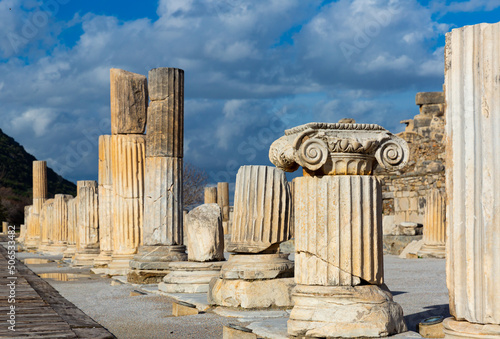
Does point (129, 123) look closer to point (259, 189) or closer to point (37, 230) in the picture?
point (259, 189)

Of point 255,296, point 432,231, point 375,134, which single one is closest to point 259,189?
point 255,296

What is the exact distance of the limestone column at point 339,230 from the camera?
6.15 meters

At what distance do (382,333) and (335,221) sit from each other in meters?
1.11

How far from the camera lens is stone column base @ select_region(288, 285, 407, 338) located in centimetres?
602

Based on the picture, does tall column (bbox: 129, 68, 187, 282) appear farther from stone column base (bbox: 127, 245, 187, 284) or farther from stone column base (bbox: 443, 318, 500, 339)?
stone column base (bbox: 443, 318, 500, 339)

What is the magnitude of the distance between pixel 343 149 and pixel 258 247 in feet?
10.1

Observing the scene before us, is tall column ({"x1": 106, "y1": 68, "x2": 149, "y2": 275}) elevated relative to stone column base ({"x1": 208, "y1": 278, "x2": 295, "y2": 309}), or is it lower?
elevated

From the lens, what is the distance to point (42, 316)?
8.12 m

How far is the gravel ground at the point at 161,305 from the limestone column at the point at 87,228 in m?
3.89

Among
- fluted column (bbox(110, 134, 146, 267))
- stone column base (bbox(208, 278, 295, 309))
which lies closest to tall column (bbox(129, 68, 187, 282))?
fluted column (bbox(110, 134, 146, 267))

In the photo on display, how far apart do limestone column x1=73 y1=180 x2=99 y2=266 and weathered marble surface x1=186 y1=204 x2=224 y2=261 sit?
7559mm

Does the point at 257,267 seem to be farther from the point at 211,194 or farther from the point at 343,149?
the point at 211,194

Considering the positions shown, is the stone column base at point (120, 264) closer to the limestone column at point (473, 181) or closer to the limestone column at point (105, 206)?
the limestone column at point (105, 206)

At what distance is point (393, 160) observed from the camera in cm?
655
